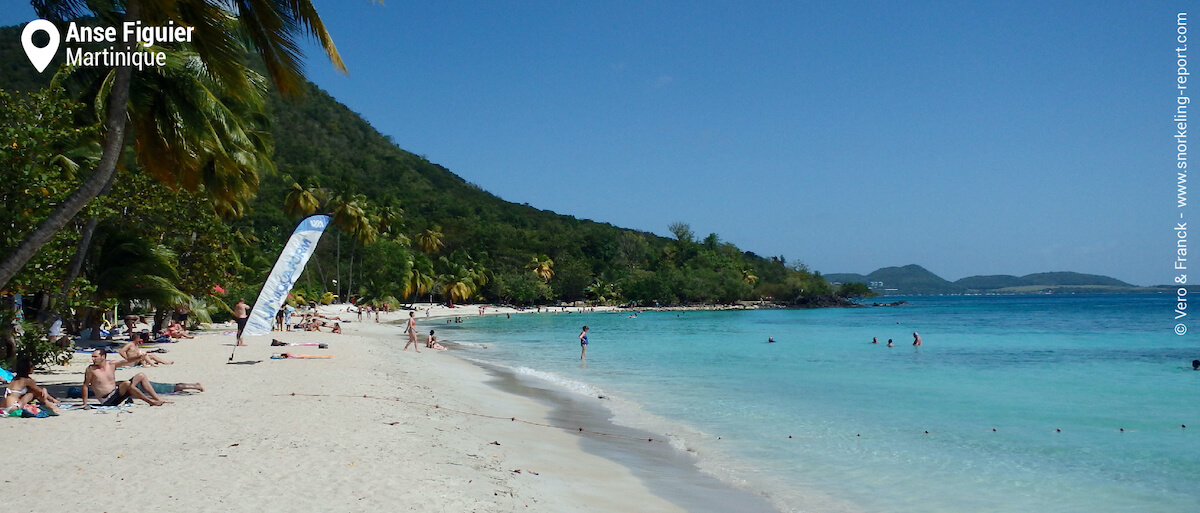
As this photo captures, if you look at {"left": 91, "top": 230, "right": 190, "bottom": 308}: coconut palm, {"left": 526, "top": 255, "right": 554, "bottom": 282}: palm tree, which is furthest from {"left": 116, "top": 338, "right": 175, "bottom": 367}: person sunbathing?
{"left": 526, "top": 255, "right": 554, "bottom": 282}: palm tree

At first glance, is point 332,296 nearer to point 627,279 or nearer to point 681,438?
point 627,279

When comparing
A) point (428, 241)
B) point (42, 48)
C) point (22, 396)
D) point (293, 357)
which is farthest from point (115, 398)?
point (428, 241)

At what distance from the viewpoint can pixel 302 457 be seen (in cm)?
683

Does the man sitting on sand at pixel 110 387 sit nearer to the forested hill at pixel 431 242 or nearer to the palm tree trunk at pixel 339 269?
the forested hill at pixel 431 242

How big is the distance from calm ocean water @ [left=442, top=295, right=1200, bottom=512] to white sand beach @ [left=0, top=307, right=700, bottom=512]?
7.15ft

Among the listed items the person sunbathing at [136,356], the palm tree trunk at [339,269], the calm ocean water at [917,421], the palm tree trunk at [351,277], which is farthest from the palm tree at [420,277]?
the person sunbathing at [136,356]

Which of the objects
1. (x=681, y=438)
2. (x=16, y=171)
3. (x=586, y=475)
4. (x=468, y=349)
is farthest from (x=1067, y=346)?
(x=16, y=171)

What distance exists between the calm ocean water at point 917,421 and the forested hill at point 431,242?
16.1 meters

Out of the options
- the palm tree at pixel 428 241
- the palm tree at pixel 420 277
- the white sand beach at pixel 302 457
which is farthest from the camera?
the palm tree at pixel 428 241

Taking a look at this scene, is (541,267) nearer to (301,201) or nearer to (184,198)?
(301,201)

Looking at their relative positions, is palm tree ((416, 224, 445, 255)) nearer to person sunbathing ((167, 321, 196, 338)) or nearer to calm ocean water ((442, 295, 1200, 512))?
calm ocean water ((442, 295, 1200, 512))

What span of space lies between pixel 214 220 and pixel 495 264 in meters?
61.6

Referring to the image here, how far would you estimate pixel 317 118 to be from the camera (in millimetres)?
111750

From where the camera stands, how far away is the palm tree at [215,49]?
6736mm
